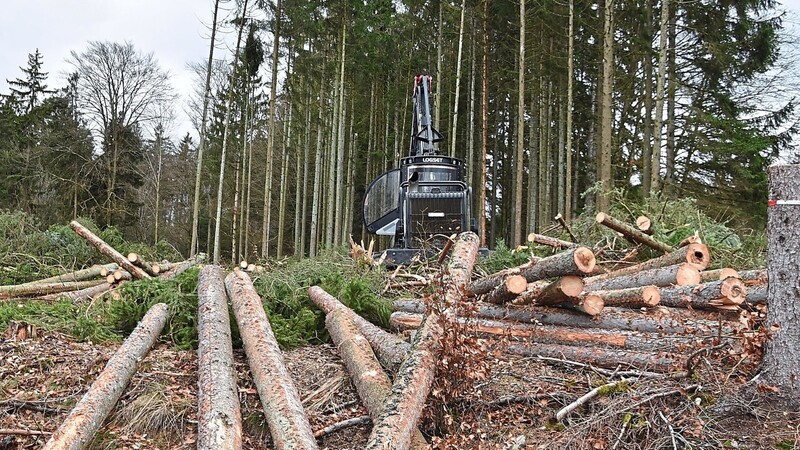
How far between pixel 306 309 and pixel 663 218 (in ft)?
Result: 17.6

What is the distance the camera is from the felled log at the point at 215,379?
11.1ft

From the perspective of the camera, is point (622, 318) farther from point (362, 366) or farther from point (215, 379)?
point (215, 379)

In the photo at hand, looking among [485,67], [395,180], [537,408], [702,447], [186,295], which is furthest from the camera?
[485,67]

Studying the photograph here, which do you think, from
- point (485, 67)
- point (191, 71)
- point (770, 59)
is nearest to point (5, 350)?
point (485, 67)

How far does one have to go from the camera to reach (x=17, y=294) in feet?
28.8

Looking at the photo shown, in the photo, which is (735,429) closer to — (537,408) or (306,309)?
(537,408)

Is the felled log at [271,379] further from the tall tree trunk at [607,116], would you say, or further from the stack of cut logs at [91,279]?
the tall tree trunk at [607,116]

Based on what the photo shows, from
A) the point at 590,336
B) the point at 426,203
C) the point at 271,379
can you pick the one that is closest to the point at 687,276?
the point at 590,336

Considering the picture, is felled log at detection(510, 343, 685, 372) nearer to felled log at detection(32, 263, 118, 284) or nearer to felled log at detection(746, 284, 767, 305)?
felled log at detection(746, 284, 767, 305)

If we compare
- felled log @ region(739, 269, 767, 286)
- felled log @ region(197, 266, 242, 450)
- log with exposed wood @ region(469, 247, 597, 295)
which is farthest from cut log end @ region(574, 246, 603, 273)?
felled log @ region(197, 266, 242, 450)

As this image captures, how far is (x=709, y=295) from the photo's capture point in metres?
5.20

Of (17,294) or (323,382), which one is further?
(17,294)

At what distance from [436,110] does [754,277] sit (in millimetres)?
11993

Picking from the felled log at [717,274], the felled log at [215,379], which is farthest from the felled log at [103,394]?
the felled log at [717,274]
